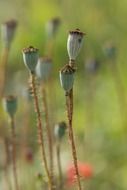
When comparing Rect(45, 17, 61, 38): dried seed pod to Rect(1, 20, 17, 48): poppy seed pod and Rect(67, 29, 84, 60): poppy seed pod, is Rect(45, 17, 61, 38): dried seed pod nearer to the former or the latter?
Rect(1, 20, 17, 48): poppy seed pod

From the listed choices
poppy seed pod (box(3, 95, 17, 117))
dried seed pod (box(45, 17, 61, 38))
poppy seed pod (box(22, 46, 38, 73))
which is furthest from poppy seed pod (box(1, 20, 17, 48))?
poppy seed pod (box(22, 46, 38, 73))

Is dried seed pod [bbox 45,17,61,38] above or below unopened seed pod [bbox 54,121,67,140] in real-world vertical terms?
above

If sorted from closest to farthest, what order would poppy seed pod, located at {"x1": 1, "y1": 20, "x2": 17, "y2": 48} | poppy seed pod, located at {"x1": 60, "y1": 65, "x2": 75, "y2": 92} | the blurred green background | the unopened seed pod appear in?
poppy seed pod, located at {"x1": 60, "y1": 65, "x2": 75, "y2": 92} → the unopened seed pod → poppy seed pod, located at {"x1": 1, "y1": 20, "x2": 17, "y2": 48} → the blurred green background

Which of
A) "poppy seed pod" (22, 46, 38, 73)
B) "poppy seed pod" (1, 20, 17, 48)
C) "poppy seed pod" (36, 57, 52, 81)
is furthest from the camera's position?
"poppy seed pod" (1, 20, 17, 48)

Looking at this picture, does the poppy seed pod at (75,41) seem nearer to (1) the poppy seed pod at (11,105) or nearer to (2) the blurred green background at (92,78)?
(1) the poppy seed pod at (11,105)

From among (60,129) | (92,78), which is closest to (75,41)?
(60,129)

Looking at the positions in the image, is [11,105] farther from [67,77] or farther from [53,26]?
[53,26]
